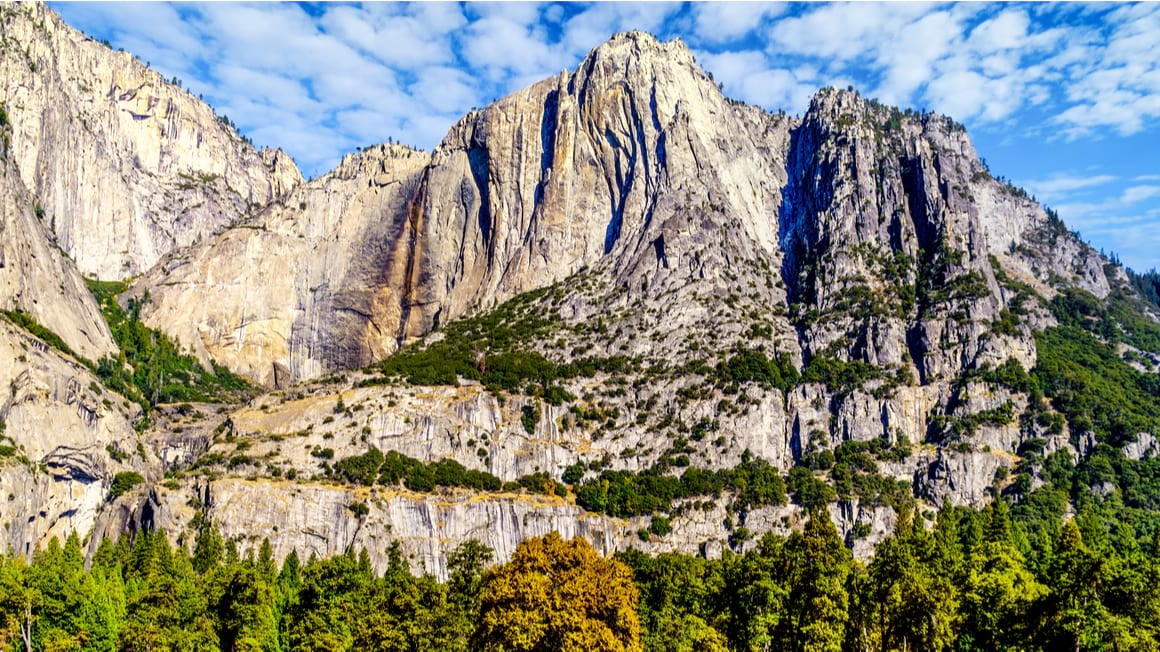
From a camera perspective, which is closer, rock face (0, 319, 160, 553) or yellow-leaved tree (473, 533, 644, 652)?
yellow-leaved tree (473, 533, 644, 652)

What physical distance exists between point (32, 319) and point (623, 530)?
93.5 m

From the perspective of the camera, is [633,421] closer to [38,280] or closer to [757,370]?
[757,370]

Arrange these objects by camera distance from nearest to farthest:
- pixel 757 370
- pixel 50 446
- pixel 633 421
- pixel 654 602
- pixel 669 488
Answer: pixel 654 602 < pixel 50 446 < pixel 669 488 < pixel 633 421 < pixel 757 370

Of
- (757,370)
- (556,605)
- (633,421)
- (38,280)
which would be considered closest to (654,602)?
(556,605)

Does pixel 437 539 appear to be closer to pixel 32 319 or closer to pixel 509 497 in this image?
pixel 509 497

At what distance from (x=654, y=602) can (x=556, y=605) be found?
4541 cm

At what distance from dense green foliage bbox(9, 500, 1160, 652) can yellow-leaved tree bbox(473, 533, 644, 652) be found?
0.30 feet

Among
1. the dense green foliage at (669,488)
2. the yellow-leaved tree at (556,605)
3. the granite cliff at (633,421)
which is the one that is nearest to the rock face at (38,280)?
the granite cliff at (633,421)

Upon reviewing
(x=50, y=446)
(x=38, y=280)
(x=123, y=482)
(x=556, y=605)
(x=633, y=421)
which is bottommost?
(x=556, y=605)

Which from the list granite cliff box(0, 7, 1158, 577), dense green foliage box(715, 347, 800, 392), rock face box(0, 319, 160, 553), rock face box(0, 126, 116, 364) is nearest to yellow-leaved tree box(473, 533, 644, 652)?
granite cliff box(0, 7, 1158, 577)

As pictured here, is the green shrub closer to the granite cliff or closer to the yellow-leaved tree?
the granite cliff

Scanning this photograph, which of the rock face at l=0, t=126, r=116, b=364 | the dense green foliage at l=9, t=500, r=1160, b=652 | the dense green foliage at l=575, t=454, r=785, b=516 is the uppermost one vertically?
the rock face at l=0, t=126, r=116, b=364

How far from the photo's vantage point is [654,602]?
103875 millimetres

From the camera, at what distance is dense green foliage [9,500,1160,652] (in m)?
62.9
